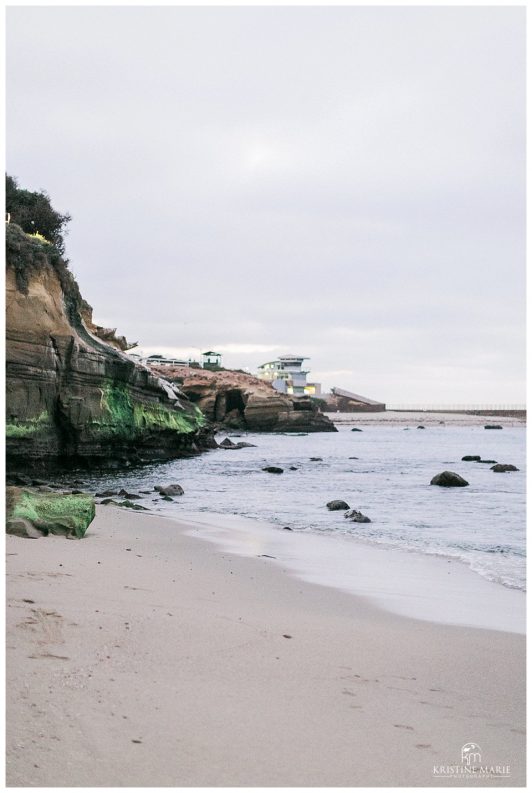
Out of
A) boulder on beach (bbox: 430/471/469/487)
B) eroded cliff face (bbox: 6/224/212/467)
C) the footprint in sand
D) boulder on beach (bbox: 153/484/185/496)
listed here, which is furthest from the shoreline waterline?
boulder on beach (bbox: 430/471/469/487)

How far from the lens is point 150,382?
28.2 m

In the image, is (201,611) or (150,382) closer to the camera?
(201,611)

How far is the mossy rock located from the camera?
7242 mm

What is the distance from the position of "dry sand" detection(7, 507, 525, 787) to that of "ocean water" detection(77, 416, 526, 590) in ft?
12.8

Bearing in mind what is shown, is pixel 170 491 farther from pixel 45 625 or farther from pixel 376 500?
pixel 45 625

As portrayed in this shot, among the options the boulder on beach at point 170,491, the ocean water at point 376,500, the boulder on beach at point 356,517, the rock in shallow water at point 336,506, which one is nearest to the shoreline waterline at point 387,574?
the ocean water at point 376,500

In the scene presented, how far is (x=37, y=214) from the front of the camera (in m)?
31.2

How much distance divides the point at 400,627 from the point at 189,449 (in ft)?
95.4

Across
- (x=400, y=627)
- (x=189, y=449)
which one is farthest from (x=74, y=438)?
(x=400, y=627)

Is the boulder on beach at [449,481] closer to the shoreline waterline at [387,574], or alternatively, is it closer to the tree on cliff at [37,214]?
the shoreline waterline at [387,574]

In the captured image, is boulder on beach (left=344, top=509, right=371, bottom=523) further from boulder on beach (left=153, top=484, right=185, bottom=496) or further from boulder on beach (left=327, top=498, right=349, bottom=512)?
boulder on beach (left=153, top=484, right=185, bottom=496)

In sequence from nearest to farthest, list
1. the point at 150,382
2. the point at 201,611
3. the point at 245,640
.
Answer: the point at 245,640 → the point at 201,611 → the point at 150,382

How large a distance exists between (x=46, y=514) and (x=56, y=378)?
42.2 ft

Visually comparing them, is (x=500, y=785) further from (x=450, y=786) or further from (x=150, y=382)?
(x=150, y=382)
